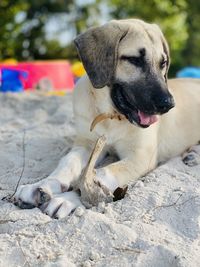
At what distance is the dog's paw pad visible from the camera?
11.2ft

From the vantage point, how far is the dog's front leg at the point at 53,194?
2.58m

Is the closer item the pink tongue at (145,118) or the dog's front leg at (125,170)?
the dog's front leg at (125,170)

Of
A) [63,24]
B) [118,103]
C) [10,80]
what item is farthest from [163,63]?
[63,24]

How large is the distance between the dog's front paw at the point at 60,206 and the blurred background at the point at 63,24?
5.77 meters

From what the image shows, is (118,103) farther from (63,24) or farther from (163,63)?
(63,24)

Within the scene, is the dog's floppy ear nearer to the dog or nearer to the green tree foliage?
the dog

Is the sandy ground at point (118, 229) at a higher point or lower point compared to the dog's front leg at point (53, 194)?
higher

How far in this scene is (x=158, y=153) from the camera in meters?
3.65

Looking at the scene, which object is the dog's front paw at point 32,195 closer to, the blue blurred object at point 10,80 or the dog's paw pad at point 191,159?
the dog's paw pad at point 191,159

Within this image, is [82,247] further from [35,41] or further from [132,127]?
[35,41]

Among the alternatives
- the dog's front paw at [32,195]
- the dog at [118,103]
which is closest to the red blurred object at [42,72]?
the dog at [118,103]

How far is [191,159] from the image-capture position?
3.46 metres

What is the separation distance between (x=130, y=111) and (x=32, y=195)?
2.79 feet

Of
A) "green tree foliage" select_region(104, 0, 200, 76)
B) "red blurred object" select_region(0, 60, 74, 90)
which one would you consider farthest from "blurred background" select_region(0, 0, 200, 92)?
"red blurred object" select_region(0, 60, 74, 90)
